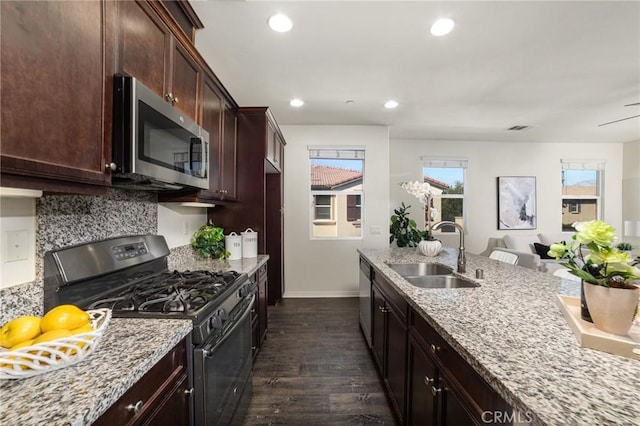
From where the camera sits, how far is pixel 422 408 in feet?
3.98

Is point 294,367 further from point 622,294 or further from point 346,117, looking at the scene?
point 346,117

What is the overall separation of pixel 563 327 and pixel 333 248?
3.37 m

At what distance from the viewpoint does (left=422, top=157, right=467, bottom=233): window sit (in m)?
5.20

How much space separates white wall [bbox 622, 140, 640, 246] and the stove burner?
7292 millimetres

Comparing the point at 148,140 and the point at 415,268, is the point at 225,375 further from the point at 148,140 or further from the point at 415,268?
the point at 415,268

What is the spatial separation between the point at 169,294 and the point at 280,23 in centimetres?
184

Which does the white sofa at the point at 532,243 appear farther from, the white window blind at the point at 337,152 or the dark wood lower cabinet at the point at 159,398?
the dark wood lower cabinet at the point at 159,398

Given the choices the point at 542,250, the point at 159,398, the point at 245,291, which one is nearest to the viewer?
the point at 159,398

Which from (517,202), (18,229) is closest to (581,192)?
(517,202)

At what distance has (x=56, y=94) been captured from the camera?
818mm

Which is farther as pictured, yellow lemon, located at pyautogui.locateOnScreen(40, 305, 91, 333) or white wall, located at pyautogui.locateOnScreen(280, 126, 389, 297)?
white wall, located at pyautogui.locateOnScreen(280, 126, 389, 297)

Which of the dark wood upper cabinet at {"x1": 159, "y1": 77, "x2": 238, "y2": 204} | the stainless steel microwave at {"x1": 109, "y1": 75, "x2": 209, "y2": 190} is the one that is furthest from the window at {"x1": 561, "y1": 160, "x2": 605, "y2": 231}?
the stainless steel microwave at {"x1": 109, "y1": 75, "x2": 209, "y2": 190}

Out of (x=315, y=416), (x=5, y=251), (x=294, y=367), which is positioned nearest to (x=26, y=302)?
(x=5, y=251)

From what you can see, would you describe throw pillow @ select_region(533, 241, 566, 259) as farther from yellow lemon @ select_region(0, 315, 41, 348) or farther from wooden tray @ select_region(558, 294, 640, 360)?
yellow lemon @ select_region(0, 315, 41, 348)
